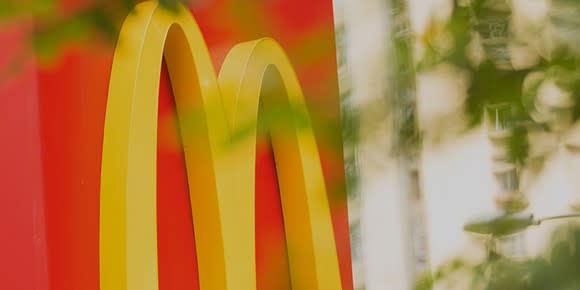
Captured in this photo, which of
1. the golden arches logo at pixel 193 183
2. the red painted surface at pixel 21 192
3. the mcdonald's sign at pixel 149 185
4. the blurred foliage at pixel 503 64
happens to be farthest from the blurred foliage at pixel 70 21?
the red painted surface at pixel 21 192

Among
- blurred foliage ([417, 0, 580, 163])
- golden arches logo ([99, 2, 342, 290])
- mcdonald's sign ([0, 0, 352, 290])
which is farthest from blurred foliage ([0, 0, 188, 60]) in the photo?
golden arches logo ([99, 2, 342, 290])

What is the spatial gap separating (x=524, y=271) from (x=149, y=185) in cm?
112

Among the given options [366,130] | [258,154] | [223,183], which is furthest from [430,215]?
[258,154]

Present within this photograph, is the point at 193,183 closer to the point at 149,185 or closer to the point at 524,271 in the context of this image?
the point at 149,185

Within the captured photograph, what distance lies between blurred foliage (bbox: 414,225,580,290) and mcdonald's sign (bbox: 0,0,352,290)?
608 millimetres

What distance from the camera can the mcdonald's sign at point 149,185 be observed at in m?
1.23

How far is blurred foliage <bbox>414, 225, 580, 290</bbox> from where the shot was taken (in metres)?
0.23

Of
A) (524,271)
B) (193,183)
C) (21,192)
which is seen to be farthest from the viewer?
(193,183)

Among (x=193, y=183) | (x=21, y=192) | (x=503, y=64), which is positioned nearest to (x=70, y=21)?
(x=503, y=64)

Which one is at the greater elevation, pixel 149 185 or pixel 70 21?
pixel 70 21

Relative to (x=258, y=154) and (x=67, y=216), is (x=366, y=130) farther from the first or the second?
(x=258, y=154)

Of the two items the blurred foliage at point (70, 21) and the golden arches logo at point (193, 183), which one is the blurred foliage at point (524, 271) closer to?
the blurred foliage at point (70, 21)

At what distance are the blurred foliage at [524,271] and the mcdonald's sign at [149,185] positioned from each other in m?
0.61

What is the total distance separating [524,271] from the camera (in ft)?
0.77
